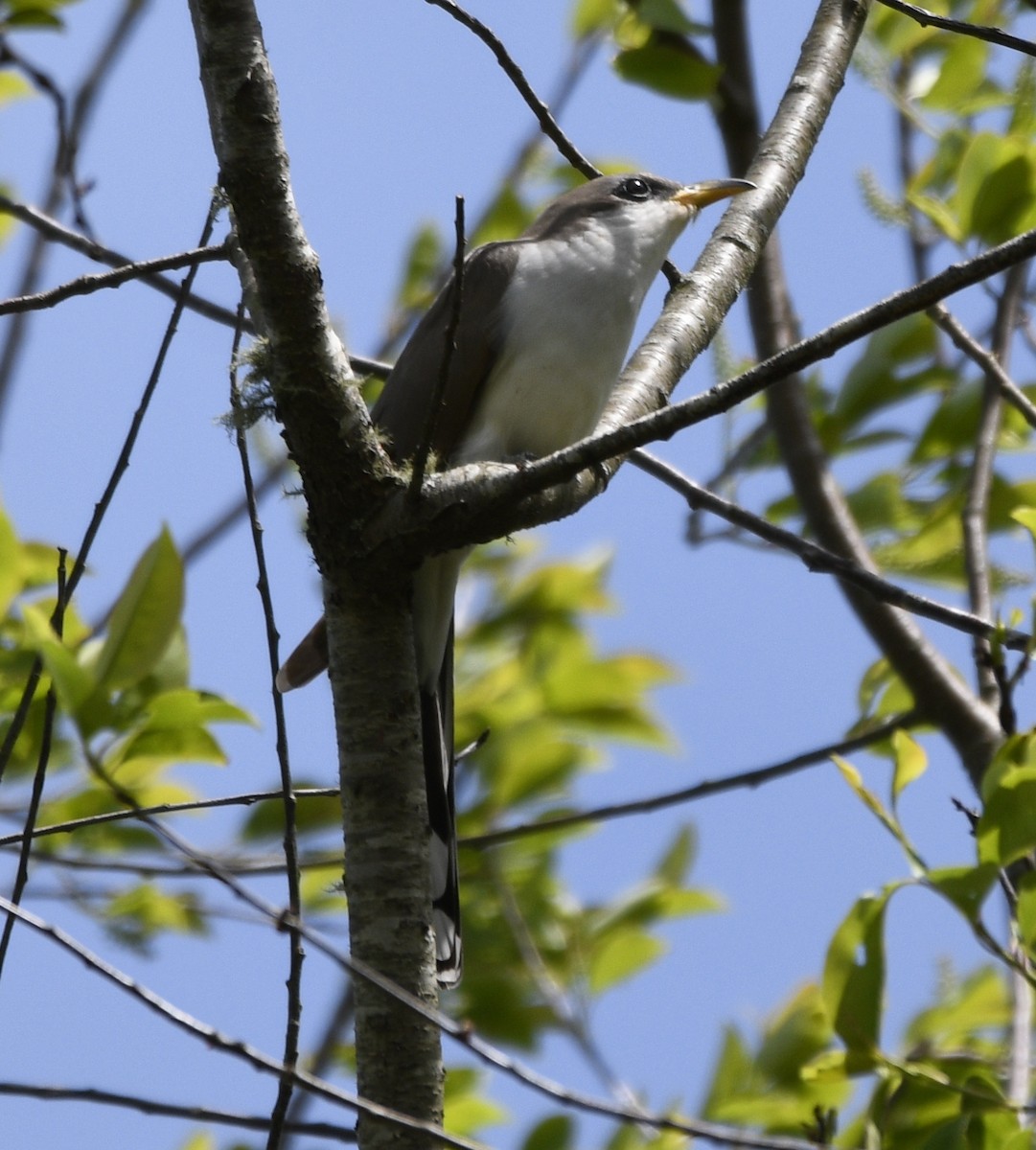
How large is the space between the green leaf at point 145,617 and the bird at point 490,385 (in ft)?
0.99

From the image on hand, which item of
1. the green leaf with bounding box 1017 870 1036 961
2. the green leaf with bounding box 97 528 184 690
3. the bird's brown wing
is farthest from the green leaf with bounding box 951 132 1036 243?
the green leaf with bounding box 97 528 184 690

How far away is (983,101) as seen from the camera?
4.18m

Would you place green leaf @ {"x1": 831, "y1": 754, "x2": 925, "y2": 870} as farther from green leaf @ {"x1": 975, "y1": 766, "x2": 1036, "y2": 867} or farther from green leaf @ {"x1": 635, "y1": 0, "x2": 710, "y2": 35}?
green leaf @ {"x1": 635, "y1": 0, "x2": 710, "y2": 35}

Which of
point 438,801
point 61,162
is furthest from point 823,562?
point 61,162

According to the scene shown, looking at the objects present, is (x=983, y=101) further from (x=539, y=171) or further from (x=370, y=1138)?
(x=370, y=1138)

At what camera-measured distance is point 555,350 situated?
12.2 ft

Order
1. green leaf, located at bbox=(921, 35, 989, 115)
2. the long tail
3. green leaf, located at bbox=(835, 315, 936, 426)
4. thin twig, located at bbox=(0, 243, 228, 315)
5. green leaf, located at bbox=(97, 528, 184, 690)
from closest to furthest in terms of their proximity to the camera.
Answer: thin twig, located at bbox=(0, 243, 228, 315), green leaf, located at bbox=(97, 528, 184, 690), the long tail, green leaf, located at bbox=(921, 35, 989, 115), green leaf, located at bbox=(835, 315, 936, 426)

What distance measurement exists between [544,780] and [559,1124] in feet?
3.21

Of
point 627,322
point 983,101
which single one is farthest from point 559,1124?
point 983,101

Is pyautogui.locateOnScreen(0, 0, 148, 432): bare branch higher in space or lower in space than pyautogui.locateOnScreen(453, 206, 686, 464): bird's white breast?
higher

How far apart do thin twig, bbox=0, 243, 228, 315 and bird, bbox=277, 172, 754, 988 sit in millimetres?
796

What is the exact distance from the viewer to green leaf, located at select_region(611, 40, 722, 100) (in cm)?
423

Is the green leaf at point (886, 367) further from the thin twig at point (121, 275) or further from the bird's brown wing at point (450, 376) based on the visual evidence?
the thin twig at point (121, 275)

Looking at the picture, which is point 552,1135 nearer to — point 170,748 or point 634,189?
point 170,748
